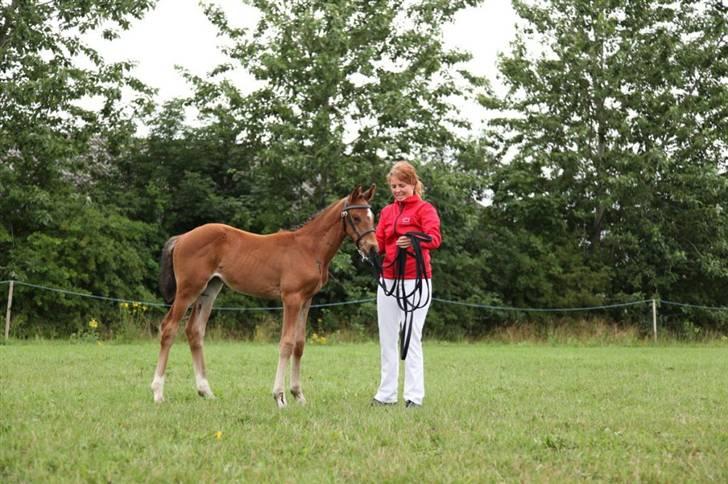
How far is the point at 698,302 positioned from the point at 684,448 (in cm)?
2557

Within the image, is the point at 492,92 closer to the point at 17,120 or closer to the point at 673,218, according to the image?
the point at 673,218

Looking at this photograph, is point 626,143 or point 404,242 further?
point 626,143

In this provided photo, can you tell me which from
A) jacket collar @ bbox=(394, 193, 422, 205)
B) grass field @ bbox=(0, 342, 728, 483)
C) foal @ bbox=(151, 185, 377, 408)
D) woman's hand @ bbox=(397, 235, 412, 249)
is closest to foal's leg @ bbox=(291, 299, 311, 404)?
foal @ bbox=(151, 185, 377, 408)

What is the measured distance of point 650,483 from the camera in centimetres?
489

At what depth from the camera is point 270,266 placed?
853 cm

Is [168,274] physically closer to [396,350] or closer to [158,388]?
[158,388]

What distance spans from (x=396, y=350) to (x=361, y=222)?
128 cm

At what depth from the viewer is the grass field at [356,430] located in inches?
198

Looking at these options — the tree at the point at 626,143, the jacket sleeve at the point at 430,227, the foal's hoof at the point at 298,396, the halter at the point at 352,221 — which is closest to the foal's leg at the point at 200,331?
the foal's hoof at the point at 298,396

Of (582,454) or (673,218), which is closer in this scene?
(582,454)

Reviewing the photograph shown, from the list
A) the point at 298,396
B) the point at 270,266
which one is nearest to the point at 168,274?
the point at 270,266

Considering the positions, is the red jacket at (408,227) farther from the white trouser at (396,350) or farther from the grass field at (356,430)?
the grass field at (356,430)

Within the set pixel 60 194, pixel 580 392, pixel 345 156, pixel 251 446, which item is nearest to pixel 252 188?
pixel 345 156

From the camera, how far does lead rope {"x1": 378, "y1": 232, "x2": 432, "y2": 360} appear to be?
7.99 m
